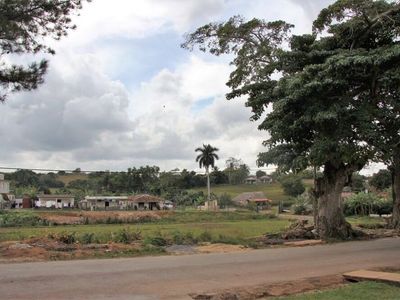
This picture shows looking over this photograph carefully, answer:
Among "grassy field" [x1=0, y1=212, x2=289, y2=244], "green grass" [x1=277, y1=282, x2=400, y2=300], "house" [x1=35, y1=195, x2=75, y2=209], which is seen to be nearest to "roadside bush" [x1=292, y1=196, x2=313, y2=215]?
"grassy field" [x1=0, y1=212, x2=289, y2=244]

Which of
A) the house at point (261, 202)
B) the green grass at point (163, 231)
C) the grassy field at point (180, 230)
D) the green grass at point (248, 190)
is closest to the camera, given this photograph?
the grassy field at point (180, 230)

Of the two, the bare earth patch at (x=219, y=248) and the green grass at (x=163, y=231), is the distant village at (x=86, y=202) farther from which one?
the bare earth patch at (x=219, y=248)

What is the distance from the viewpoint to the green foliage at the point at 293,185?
4904 inches

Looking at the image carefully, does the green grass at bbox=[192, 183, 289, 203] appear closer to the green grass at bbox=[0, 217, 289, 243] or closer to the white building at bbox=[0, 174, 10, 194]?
the white building at bbox=[0, 174, 10, 194]

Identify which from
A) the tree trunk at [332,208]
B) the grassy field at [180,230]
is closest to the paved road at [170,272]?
the tree trunk at [332,208]

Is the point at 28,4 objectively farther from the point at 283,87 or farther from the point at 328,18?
the point at 328,18

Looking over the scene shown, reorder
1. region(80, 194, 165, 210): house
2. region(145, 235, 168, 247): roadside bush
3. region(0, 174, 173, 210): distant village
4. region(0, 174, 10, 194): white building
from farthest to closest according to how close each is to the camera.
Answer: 1. region(80, 194, 165, 210): house
2. region(0, 174, 173, 210): distant village
3. region(0, 174, 10, 194): white building
4. region(145, 235, 168, 247): roadside bush

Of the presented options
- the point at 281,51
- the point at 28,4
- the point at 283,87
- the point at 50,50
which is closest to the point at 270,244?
the point at 283,87

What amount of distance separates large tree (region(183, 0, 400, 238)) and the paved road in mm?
4834

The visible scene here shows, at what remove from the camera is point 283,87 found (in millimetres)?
22156

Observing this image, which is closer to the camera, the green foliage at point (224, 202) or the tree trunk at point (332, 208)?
the tree trunk at point (332, 208)

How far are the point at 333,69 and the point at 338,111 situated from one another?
1.66 metres

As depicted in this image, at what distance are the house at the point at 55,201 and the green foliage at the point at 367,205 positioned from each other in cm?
6138

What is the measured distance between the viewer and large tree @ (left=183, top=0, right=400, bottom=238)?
68.2 ft
